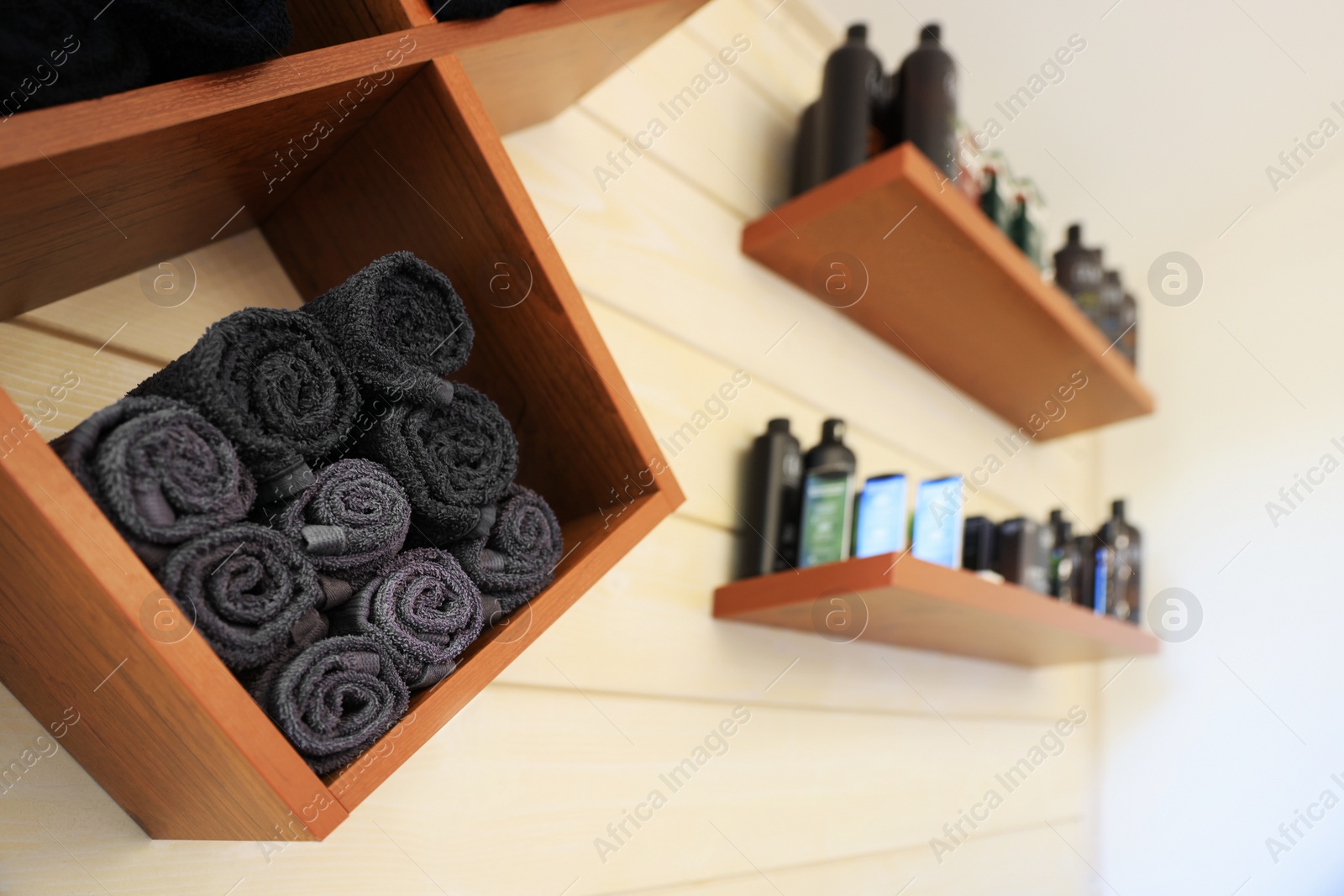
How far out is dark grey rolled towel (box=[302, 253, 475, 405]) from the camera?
0.56m

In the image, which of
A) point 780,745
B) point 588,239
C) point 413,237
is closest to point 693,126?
point 588,239

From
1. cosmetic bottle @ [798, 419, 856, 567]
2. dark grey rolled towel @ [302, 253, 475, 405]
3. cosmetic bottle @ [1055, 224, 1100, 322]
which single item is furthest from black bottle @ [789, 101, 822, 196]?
dark grey rolled towel @ [302, 253, 475, 405]

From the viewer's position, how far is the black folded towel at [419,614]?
21.3 inches

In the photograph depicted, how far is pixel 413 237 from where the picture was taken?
723 millimetres

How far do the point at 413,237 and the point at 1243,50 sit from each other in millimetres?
1624

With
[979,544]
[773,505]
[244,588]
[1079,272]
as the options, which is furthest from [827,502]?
[1079,272]

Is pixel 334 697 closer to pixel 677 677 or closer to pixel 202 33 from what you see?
pixel 202 33

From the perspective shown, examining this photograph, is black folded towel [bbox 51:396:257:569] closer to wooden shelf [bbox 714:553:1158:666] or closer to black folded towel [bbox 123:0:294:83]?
black folded towel [bbox 123:0:294:83]

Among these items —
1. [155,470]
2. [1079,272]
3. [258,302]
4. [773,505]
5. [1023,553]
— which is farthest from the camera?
[1079,272]

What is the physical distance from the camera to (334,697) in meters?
0.50

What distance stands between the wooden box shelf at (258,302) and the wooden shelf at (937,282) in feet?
1.99

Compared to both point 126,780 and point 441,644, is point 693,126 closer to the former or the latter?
point 441,644

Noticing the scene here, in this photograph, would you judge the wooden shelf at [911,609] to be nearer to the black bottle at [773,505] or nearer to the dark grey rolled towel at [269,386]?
the black bottle at [773,505]

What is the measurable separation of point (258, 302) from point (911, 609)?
0.83m
